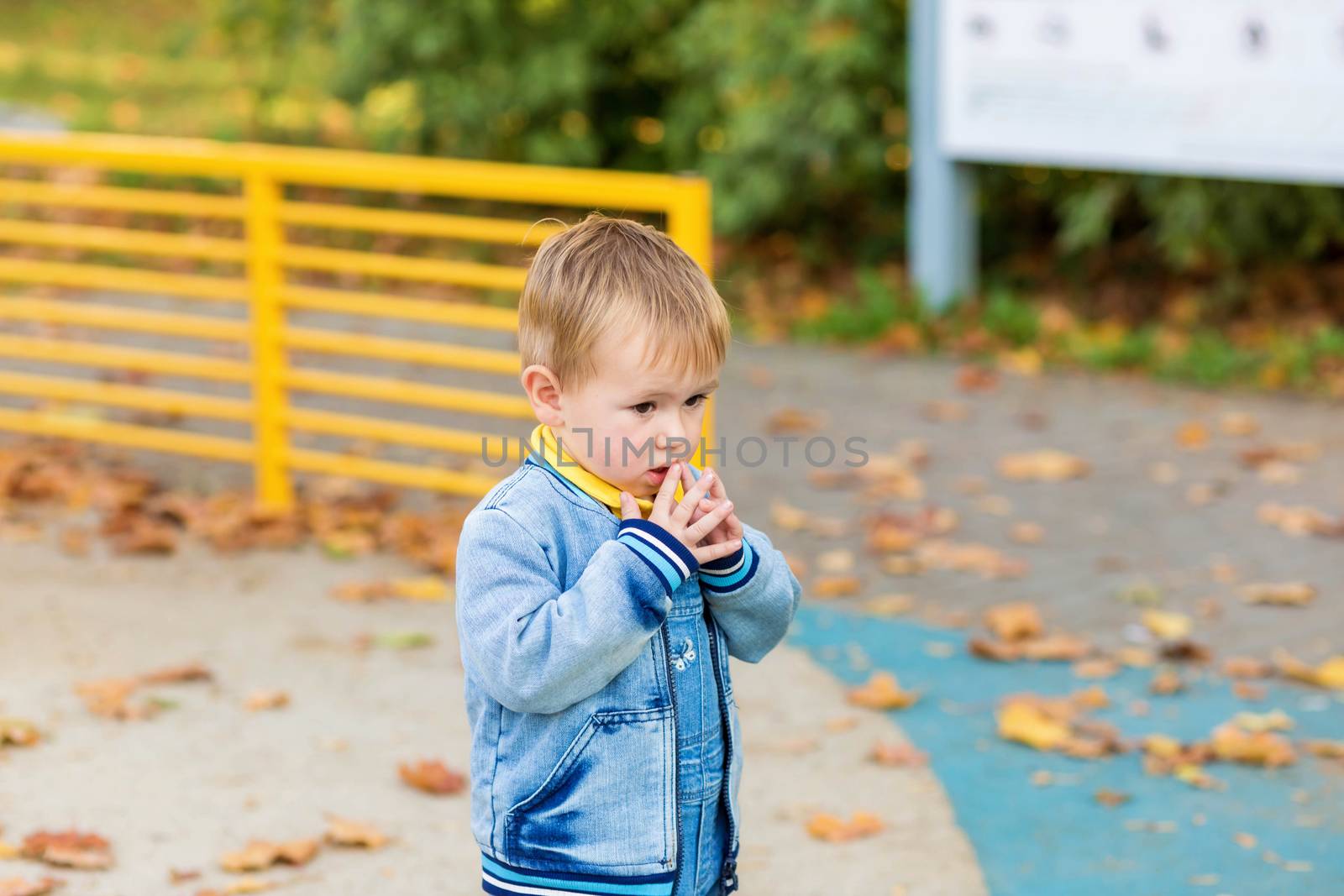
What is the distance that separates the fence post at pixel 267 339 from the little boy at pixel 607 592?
395 centimetres

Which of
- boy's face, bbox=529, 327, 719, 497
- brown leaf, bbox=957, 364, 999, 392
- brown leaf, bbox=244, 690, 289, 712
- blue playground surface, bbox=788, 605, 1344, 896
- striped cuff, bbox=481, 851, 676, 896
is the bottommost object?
blue playground surface, bbox=788, 605, 1344, 896

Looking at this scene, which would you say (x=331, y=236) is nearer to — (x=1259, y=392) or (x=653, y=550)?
(x=1259, y=392)

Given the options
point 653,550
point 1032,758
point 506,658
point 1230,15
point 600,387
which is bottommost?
point 1032,758

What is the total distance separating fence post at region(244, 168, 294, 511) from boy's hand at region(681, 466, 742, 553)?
409 centimetres

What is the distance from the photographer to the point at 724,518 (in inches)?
90.0

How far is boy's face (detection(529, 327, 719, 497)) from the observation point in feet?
7.39

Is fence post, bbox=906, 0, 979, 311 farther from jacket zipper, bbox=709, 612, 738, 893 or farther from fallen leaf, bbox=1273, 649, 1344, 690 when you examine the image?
jacket zipper, bbox=709, 612, 738, 893

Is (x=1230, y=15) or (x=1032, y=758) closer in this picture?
(x=1032, y=758)

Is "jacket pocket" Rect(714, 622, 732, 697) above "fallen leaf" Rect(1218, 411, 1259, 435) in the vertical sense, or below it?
above

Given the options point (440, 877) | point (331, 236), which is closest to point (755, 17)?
point (331, 236)

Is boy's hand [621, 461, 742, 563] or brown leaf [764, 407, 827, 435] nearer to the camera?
boy's hand [621, 461, 742, 563]

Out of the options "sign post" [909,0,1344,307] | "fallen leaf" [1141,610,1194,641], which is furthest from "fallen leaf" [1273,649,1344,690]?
"sign post" [909,0,1344,307]

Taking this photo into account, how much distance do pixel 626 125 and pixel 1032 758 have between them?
27.9 ft

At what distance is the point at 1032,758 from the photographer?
4250 millimetres
